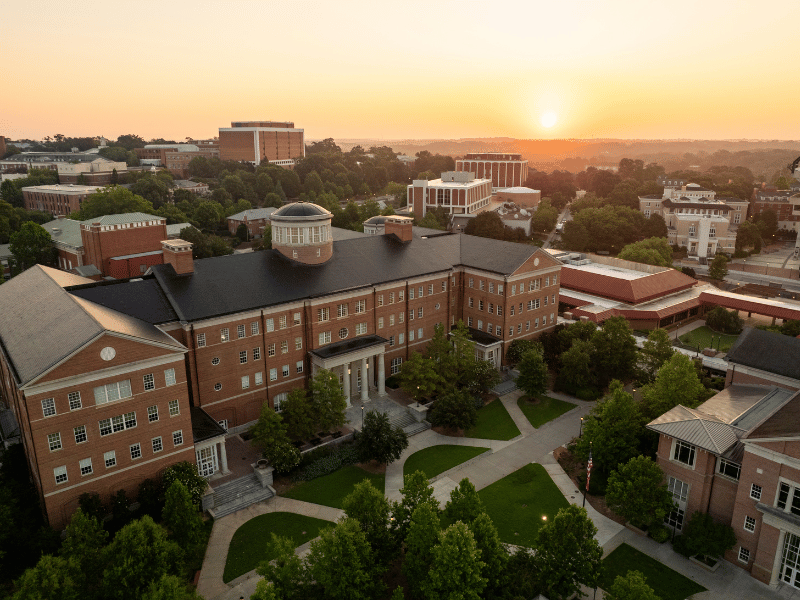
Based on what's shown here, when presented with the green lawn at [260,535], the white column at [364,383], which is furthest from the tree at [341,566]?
the white column at [364,383]

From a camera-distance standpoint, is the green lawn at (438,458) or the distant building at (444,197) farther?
the distant building at (444,197)

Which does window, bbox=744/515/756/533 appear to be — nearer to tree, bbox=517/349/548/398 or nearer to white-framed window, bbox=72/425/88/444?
tree, bbox=517/349/548/398

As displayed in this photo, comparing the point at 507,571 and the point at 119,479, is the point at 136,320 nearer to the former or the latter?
the point at 119,479

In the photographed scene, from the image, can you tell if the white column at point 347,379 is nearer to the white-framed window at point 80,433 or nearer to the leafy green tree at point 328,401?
the leafy green tree at point 328,401

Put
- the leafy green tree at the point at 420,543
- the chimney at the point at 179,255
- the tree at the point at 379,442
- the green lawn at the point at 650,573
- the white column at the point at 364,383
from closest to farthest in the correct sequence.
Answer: the leafy green tree at the point at 420,543, the green lawn at the point at 650,573, the tree at the point at 379,442, the chimney at the point at 179,255, the white column at the point at 364,383

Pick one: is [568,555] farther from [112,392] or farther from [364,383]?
[112,392]

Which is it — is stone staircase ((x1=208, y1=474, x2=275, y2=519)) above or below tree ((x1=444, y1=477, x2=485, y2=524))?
below

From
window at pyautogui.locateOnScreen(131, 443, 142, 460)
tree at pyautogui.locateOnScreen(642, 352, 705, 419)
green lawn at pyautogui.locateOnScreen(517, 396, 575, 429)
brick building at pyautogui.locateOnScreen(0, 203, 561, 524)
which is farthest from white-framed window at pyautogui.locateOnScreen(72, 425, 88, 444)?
tree at pyautogui.locateOnScreen(642, 352, 705, 419)

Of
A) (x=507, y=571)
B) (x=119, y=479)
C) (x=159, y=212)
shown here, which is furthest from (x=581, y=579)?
(x=159, y=212)
